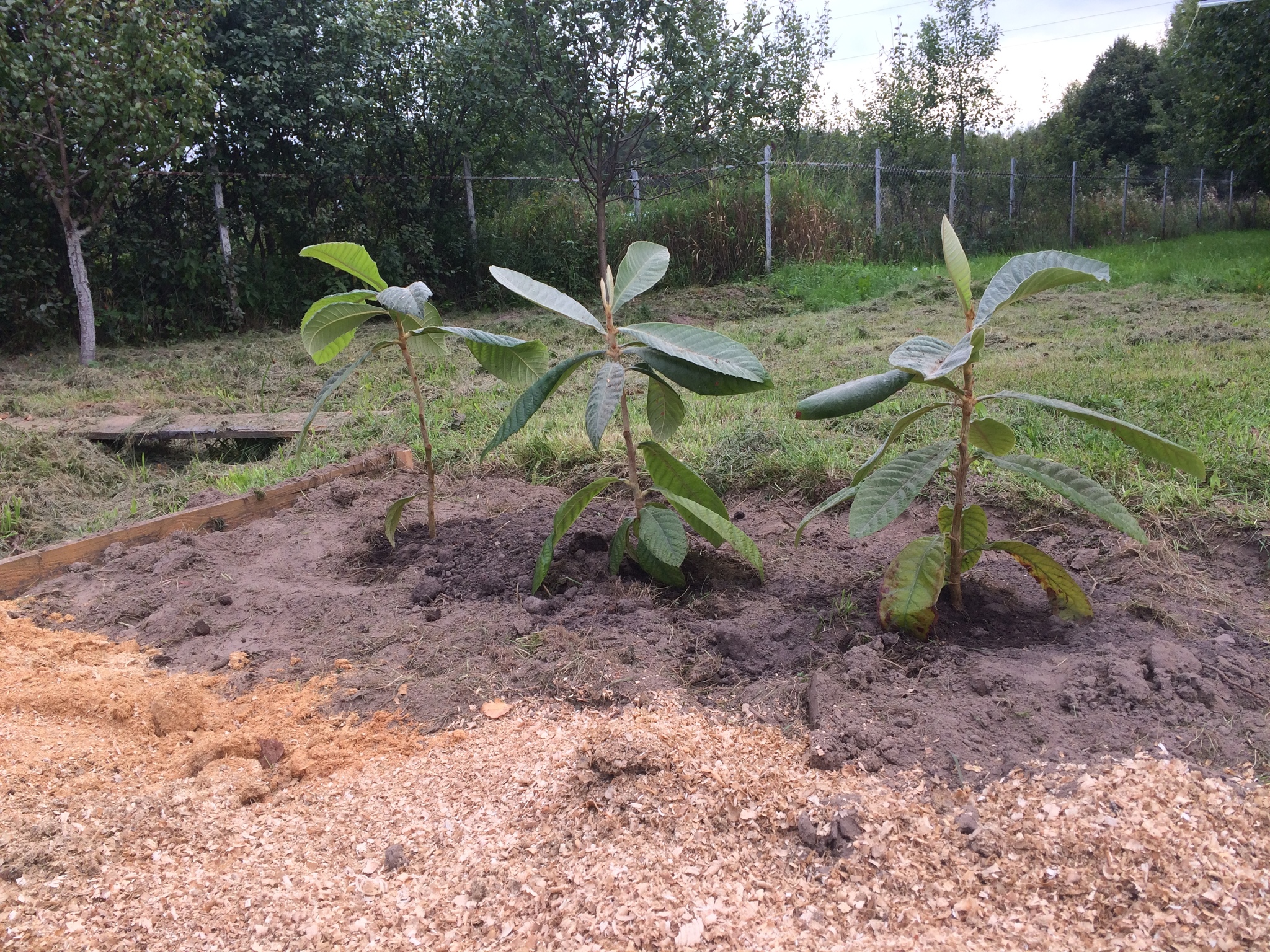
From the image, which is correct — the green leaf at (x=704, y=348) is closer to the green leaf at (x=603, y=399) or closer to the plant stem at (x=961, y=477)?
the green leaf at (x=603, y=399)

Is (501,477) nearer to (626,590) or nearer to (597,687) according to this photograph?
(626,590)

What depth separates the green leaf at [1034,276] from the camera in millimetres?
1583

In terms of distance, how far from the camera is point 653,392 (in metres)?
2.23

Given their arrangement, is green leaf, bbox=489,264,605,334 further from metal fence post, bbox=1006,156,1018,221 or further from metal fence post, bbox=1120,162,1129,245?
metal fence post, bbox=1120,162,1129,245

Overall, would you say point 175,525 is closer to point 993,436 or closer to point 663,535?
point 663,535

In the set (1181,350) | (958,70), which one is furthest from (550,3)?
(958,70)

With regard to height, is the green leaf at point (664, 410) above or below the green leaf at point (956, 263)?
below

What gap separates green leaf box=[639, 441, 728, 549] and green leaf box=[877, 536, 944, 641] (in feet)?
1.66

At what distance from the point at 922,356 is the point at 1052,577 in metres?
0.70

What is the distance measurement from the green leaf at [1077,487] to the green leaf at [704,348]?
1.81 feet

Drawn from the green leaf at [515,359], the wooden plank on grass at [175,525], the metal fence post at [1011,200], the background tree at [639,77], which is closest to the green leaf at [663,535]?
the green leaf at [515,359]

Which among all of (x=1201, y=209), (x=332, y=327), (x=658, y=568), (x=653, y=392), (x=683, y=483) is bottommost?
(x=658, y=568)

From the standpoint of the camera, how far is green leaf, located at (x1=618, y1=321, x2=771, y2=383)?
186 centimetres

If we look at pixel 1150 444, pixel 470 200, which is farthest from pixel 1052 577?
pixel 470 200
